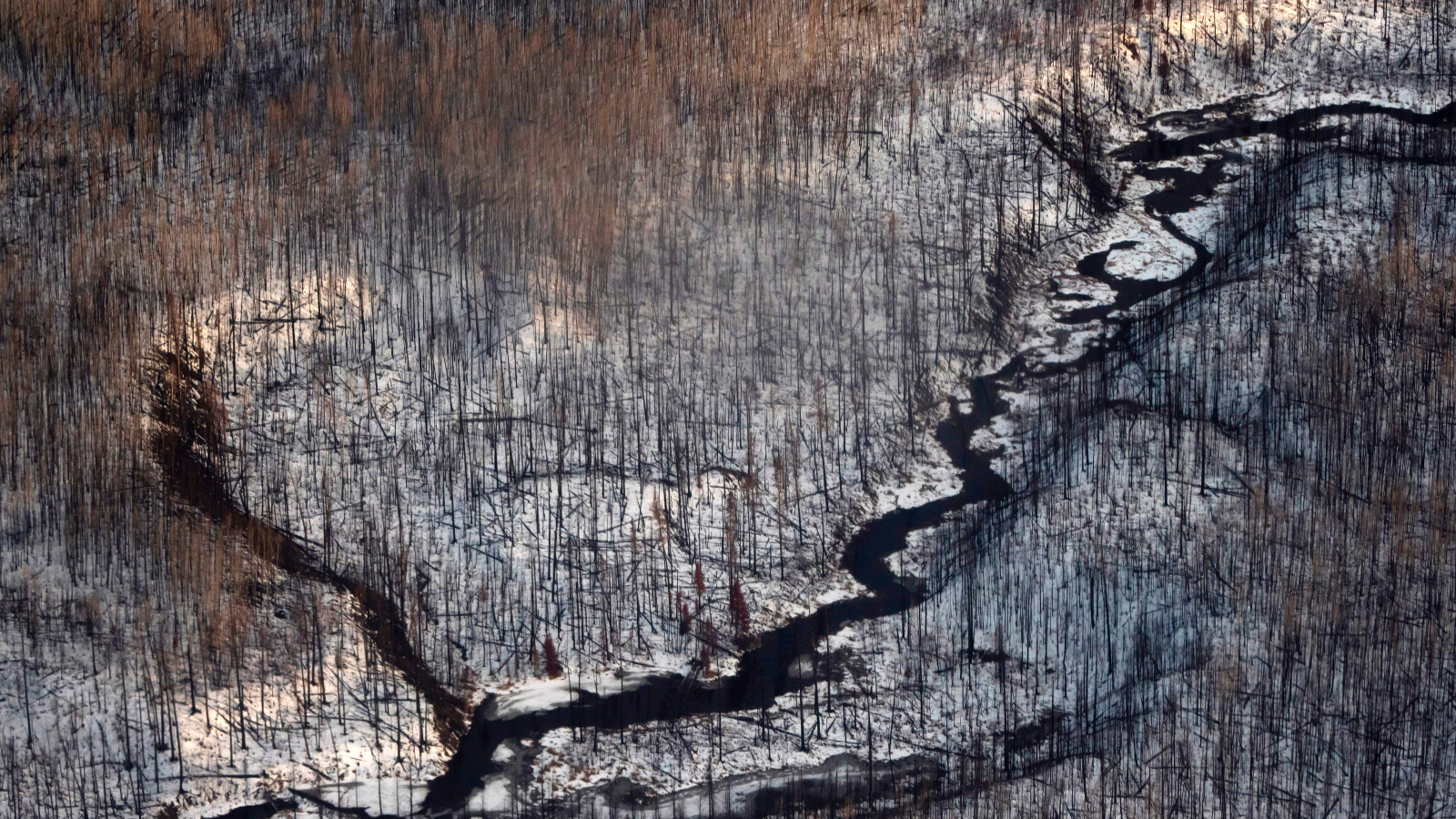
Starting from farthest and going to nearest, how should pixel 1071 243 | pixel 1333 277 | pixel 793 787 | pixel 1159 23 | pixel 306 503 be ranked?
pixel 1159 23
pixel 1071 243
pixel 1333 277
pixel 306 503
pixel 793 787

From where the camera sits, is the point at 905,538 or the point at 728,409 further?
the point at 728,409

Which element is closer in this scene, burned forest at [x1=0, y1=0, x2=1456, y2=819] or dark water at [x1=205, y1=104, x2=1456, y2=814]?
burned forest at [x1=0, y1=0, x2=1456, y2=819]

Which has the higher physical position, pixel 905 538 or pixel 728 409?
pixel 728 409

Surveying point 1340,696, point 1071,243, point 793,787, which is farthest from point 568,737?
point 1071,243

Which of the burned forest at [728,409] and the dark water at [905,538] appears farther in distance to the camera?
the dark water at [905,538]

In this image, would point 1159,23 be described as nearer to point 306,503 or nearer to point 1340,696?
point 1340,696

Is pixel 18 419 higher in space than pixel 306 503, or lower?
higher

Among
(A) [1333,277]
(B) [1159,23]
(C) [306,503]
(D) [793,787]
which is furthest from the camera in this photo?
(B) [1159,23]

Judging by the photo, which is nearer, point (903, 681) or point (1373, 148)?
point (903, 681)
